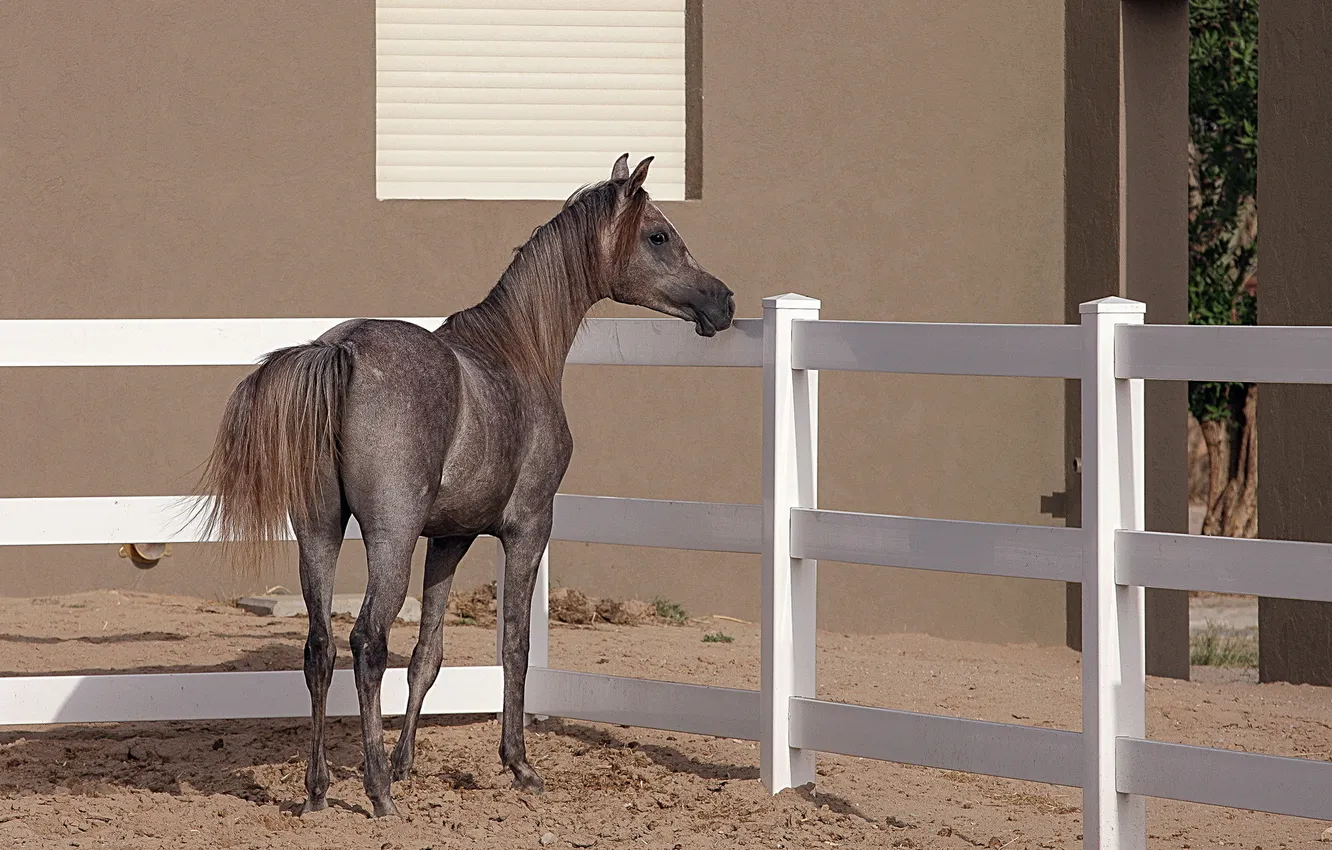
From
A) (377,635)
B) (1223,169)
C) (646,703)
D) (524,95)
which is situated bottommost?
(646,703)

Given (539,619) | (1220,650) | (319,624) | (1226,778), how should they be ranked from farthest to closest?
1. (1220,650)
2. (539,619)
3. (319,624)
4. (1226,778)

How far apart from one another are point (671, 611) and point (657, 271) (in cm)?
362

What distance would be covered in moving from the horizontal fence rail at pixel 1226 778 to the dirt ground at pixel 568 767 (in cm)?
57

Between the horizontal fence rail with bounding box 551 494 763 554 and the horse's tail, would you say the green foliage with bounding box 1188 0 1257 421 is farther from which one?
the horse's tail

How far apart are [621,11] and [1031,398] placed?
116 inches

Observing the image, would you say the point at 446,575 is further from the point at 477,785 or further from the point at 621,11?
the point at 621,11

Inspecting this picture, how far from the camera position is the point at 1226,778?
4109 mm

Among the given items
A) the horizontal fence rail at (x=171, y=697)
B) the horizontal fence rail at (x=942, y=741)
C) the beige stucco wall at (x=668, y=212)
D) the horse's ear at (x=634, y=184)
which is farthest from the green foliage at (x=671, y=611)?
the horse's ear at (x=634, y=184)

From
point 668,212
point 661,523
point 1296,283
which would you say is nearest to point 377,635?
point 661,523

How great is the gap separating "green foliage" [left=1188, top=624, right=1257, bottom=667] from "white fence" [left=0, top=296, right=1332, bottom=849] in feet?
17.9

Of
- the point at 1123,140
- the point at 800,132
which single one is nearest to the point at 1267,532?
the point at 1123,140

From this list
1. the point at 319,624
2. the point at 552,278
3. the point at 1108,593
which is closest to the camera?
the point at 1108,593

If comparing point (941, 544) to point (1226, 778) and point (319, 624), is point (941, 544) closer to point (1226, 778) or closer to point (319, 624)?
point (1226, 778)

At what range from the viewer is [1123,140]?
342 inches
